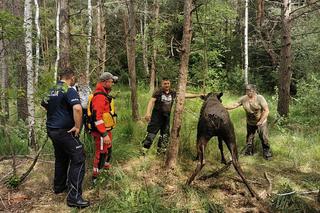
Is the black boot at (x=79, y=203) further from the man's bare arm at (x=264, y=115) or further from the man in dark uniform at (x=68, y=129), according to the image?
the man's bare arm at (x=264, y=115)

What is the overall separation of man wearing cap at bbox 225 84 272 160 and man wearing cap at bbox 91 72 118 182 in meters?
2.87

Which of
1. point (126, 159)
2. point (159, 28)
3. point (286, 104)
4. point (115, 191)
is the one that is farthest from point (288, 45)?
point (159, 28)

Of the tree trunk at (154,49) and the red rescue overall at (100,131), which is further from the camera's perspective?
the tree trunk at (154,49)

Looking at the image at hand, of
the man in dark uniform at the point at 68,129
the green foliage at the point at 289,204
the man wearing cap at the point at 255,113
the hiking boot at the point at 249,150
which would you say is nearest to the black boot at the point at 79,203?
the man in dark uniform at the point at 68,129

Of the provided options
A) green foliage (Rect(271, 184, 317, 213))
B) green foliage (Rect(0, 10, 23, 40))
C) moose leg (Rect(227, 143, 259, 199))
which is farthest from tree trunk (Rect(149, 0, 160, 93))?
green foliage (Rect(271, 184, 317, 213))

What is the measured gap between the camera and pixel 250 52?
74.6 feet

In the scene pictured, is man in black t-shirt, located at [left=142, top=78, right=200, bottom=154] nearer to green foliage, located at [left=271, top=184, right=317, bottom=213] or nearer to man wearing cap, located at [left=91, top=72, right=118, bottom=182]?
man wearing cap, located at [left=91, top=72, right=118, bottom=182]

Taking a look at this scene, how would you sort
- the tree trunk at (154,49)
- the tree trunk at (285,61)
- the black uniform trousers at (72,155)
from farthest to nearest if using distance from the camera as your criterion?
the tree trunk at (154,49), the tree trunk at (285,61), the black uniform trousers at (72,155)

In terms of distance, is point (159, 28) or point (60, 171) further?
point (159, 28)

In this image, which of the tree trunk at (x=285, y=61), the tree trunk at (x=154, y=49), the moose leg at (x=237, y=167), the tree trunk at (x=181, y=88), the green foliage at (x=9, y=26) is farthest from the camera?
the tree trunk at (x=154, y=49)

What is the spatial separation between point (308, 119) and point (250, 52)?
12.2m

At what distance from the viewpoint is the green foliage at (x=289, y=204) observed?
5.24 meters

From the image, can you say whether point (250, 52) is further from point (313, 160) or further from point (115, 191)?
point (115, 191)

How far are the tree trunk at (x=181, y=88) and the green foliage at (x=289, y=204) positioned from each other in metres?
1.83
